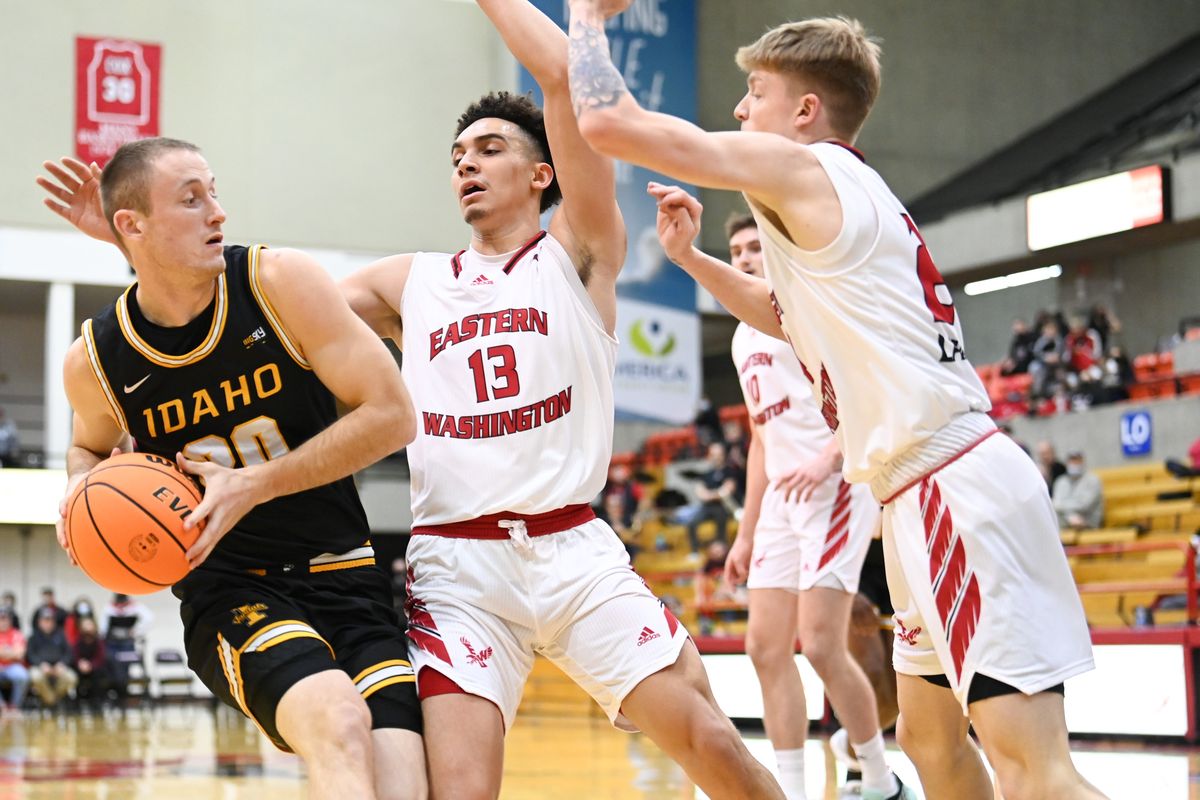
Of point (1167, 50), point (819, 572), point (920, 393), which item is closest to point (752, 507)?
point (819, 572)

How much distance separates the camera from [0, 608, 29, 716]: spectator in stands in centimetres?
1866

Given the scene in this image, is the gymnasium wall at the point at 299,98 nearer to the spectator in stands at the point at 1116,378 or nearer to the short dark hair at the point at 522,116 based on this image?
the spectator in stands at the point at 1116,378

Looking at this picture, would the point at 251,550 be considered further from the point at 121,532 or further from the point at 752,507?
the point at 752,507

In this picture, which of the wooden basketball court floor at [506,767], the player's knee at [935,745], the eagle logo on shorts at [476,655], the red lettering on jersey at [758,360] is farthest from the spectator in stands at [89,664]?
the player's knee at [935,745]

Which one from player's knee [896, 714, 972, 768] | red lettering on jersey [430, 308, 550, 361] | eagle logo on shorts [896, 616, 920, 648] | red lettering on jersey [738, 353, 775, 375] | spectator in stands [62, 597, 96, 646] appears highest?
red lettering on jersey [738, 353, 775, 375]

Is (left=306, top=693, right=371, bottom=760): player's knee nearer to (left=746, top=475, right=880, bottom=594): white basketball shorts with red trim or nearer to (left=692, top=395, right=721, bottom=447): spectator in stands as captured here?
Result: (left=746, top=475, right=880, bottom=594): white basketball shorts with red trim

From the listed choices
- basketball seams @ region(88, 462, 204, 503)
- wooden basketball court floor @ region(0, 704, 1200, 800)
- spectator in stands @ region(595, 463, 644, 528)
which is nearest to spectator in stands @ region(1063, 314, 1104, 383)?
spectator in stands @ region(595, 463, 644, 528)

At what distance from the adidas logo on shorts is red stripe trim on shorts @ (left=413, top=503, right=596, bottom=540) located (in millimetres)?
348

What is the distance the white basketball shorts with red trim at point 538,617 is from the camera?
3.74 meters

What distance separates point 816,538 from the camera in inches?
249

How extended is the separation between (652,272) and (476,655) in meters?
19.8

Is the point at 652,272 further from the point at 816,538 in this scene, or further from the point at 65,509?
the point at 65,509

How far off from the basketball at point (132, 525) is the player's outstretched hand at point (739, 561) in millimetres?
3629

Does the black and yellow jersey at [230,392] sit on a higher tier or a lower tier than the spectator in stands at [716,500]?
higher
